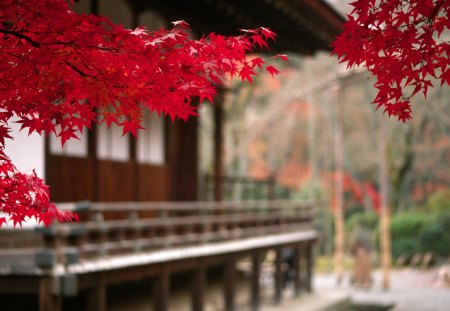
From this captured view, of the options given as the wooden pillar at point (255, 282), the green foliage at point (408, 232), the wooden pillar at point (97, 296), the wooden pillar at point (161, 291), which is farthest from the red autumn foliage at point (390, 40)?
the green foliage at point (408, 232)

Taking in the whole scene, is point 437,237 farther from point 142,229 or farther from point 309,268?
point 142,229

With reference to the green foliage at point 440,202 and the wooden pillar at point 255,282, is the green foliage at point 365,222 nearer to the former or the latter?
the green foliage at point 440,202

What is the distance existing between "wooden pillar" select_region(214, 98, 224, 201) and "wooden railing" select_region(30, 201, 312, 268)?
0.66 meters

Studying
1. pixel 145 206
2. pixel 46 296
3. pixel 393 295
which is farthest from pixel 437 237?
pixel 46 296

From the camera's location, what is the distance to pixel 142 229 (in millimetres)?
12266

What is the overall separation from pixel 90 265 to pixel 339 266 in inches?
584

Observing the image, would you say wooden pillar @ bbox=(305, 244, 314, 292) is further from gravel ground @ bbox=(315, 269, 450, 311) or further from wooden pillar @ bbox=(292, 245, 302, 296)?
gravel ground @ bbox=(315, 269, 450, 311)

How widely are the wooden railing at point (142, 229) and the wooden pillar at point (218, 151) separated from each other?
664 millimetres

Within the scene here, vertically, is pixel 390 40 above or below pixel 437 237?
above

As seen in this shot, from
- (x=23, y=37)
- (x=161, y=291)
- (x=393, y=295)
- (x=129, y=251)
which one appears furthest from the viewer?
(x=393, y=295)

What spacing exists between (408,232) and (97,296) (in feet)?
75.6

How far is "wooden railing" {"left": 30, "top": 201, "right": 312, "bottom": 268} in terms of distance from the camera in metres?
8.37

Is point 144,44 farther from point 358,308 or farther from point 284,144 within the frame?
point 284,144

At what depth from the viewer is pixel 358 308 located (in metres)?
19.5
